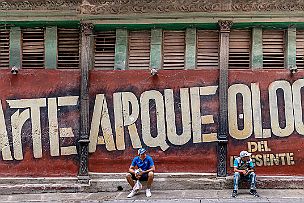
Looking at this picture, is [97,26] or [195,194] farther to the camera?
[97,26]

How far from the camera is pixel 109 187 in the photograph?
51.2ft

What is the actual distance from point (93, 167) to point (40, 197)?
1714 mm

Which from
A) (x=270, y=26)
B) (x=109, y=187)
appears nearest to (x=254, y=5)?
(x=270, y=26)

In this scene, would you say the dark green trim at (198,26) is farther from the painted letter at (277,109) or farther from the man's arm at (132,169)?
A: the man's arm at (132,169)

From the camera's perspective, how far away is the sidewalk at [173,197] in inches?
552

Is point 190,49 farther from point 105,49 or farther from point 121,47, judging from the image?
point 105,49

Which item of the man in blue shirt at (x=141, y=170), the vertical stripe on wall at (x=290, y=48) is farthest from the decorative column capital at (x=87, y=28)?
the vertical stripe on wall at (x=290, y=48)

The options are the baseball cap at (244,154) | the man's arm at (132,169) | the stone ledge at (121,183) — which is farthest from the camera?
the stone ledge at (121,183)

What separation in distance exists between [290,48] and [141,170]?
555 centimetres

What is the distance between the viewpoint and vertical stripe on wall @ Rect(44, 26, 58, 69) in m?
16.3

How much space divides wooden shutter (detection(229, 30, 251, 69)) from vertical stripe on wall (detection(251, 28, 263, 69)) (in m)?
0.19

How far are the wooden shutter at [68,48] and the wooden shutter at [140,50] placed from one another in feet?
5.40

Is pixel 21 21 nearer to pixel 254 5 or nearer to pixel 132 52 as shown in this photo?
pixel 132 52

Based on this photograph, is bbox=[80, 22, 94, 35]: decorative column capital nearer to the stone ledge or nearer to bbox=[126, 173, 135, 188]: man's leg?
the stone ledge
